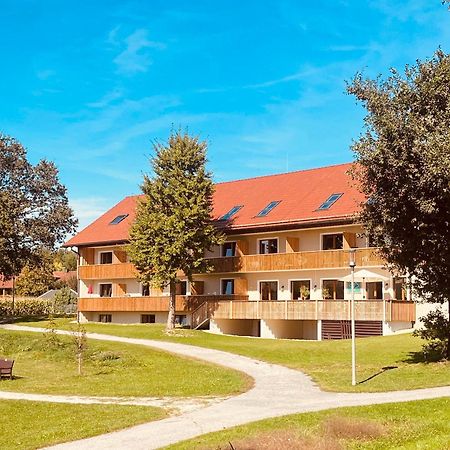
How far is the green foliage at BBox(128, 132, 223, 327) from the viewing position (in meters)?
39.5

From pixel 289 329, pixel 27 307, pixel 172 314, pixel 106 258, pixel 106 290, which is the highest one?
pixel 106 258

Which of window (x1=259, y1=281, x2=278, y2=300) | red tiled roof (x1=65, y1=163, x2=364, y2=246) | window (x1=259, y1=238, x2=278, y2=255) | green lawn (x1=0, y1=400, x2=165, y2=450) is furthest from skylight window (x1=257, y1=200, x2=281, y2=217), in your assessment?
green lawn (x1=0, y1=400, x2=165, y2=450)

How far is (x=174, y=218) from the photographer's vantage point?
129 ft

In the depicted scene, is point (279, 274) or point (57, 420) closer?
point (57, 420)

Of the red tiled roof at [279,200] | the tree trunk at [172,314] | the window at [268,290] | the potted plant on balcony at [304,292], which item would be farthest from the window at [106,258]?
the potted plant on balcony at [304,292]

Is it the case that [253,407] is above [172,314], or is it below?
below

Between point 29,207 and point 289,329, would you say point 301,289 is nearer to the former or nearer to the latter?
point 289,329

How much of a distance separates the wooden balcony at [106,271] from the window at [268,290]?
9.86m

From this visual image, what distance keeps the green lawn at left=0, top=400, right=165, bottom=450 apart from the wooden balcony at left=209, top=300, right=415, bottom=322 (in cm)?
2102

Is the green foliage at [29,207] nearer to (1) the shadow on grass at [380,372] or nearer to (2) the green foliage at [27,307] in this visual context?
(2) the green foliage at [27,307]

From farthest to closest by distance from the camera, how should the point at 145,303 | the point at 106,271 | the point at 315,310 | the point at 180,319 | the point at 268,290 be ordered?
the point at 106,271 → the point at 145,303 → the point at 180,319 → the point at 268,290 → the point at 315,310

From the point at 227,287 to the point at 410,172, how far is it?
25.5m

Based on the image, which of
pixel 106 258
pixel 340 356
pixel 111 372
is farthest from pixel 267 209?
pixel 111 372

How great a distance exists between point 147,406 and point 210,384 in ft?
14.2
